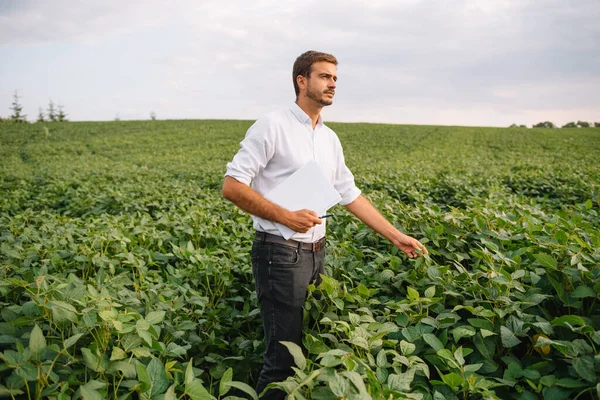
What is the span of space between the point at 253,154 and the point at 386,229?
107 centimetres

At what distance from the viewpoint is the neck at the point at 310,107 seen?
95.7 inches

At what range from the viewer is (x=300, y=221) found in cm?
216

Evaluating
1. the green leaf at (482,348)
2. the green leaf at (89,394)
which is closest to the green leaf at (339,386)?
the green leaf at (89,394)

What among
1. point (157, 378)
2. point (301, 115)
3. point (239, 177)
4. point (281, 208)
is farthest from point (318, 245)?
point (157, 378)

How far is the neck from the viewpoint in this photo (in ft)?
7.97

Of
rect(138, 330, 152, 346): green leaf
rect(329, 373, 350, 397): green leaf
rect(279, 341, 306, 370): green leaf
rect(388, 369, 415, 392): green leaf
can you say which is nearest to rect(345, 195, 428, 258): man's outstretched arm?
rect(388, 369, 415, 392): green leaf

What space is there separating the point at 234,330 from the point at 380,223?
1.41 m

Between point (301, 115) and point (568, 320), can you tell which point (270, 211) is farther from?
point (568, 320)

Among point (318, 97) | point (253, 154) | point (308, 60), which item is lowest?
point (253, 154)

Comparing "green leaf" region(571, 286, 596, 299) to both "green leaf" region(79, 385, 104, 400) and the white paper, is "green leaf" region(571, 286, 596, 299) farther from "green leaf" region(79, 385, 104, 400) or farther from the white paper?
"green leaf" region(79, 385, 104, 400)

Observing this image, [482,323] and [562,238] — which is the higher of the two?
[562,238]

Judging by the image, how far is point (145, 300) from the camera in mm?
2793

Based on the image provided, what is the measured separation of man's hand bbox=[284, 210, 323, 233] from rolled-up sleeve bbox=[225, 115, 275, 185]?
309 millimetres

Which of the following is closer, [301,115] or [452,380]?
[452,380]
